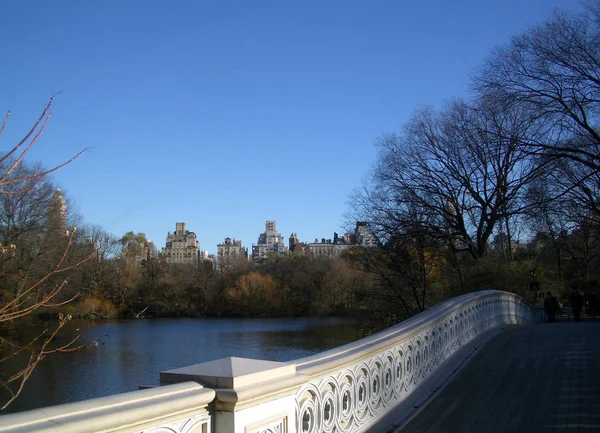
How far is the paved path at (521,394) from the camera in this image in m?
5.66

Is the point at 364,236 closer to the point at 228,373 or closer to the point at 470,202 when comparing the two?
the point at 470,202

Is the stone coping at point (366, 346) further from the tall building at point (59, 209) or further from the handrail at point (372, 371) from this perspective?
the tall building at point (59, 209)

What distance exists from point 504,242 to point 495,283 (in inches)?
606

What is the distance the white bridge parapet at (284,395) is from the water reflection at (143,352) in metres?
10.1

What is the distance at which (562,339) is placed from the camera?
11.9 meters

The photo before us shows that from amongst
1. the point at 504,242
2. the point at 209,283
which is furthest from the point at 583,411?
the point at 209,283

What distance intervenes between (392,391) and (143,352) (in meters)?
27.1

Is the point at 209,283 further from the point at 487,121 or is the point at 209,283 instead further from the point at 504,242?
the point at 487,121

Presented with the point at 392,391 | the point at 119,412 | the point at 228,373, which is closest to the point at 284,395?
the point at 228,373

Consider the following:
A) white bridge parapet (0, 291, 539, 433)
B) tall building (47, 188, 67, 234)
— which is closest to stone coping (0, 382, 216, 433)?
white bridge parapet (0, 291, 539, 433)

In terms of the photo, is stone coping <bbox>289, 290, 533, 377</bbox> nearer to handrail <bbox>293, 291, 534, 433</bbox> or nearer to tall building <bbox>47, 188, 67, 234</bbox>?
handrail <bbox>293, 291, 534, 433</bbox>

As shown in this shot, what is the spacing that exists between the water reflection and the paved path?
32.6 feet

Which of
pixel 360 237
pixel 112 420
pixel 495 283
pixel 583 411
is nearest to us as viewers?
pixel 112 420

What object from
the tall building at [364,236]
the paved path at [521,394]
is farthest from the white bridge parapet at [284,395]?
the tall building at [364,236]
